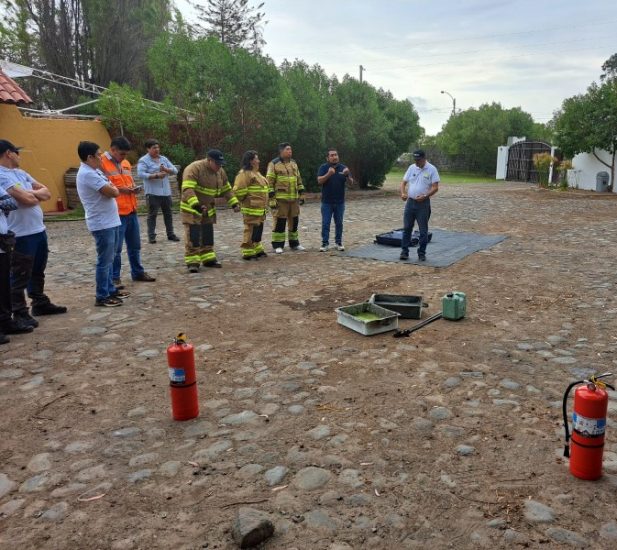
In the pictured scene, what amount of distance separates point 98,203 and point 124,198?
42.8 inches

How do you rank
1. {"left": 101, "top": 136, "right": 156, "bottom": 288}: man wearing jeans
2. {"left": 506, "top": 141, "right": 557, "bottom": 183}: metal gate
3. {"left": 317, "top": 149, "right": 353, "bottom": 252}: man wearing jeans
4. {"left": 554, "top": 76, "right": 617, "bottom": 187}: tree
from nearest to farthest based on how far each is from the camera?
{"left": 101, "top": 136, "right": 156, "bottom": 288}: man wearing jeans → {"left": 317, "top": 149, "right": 353, "bottom": 252}: man wearing jeans → {"left": 554, "top": 76, "right": 617, "bottom": 187}: tree → {"left": 506, "top": 141, "right": 557, "bottom": 183}: metal gate

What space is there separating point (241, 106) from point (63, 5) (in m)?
13.2

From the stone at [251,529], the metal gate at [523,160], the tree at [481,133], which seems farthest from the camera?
the tree at [481,133]

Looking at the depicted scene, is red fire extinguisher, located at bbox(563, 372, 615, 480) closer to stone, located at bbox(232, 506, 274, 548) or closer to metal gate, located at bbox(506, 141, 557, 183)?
stone, located at bbox(232, 506, 274, 548)

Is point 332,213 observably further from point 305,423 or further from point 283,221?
point 305,423

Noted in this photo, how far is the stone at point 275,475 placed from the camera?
9.77 feet

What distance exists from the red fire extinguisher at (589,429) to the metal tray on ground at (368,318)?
2.56 meters

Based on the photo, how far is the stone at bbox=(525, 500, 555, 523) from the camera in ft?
8.63

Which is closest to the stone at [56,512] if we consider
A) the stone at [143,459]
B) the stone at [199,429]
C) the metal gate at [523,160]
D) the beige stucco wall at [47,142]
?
the stone at [143,459]

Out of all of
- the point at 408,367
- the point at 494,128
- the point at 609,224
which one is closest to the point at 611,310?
the point at 408,367

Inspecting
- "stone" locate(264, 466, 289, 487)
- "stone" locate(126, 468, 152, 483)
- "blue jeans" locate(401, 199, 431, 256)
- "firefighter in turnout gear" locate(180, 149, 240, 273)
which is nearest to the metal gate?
"blue jeans" locate(401, 199, 431, 256)

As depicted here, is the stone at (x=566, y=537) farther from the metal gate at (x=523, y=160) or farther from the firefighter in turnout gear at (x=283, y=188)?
the metal gate at (x=523, y=160)

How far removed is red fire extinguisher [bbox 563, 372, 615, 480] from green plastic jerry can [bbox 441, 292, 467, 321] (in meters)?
2.84

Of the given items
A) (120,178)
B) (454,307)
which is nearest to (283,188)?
(120,178)
